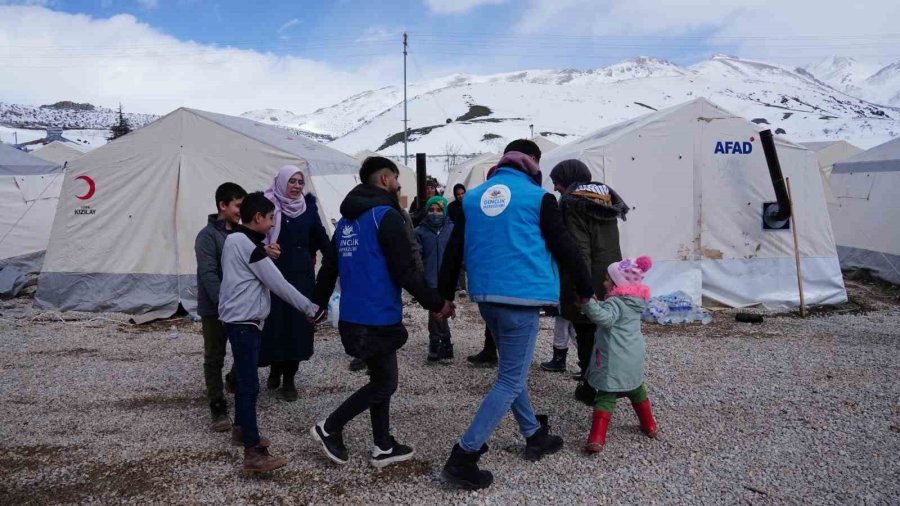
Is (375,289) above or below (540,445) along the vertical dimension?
above

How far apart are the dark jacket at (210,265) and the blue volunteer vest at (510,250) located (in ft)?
6.69

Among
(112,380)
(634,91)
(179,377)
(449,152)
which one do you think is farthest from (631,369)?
(634,91)

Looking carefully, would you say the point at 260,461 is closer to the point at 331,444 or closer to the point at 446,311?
the point at 331,444

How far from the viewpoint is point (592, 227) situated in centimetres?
477

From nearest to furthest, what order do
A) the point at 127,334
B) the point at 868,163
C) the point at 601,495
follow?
1. the point at 601,495
2. the point at 127,334
3. the point at 868,163

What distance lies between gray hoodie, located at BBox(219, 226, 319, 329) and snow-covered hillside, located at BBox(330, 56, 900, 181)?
206 feet

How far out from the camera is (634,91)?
4402 inches

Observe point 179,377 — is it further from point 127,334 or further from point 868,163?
point 868,163

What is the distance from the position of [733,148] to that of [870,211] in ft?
17.9

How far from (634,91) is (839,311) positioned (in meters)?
111

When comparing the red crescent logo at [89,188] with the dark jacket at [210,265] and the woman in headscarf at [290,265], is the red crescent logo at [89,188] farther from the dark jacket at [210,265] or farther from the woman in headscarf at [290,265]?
the dark jacket at [210,265]

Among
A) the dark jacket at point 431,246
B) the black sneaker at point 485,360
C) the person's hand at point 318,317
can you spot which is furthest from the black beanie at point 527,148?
the black sneaker at point 485,360

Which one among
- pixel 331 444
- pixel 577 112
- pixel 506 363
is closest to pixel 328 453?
pixel 331 444

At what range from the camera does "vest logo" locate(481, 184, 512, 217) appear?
3.46 m
